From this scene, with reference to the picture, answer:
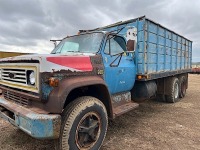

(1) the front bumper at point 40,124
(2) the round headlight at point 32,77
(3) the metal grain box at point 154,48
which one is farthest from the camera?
(3) the metal grain box at point 154,48

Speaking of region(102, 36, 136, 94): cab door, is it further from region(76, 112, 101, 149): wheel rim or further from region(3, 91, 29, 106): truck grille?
region(3, 91, 29, 106): truck grille

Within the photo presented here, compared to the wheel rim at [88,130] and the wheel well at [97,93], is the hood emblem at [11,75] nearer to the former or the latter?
the wheel well at [97,93]

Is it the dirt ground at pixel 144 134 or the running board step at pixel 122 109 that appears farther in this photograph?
the running board step at pixel 122 109

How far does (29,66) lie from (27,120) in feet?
2.53

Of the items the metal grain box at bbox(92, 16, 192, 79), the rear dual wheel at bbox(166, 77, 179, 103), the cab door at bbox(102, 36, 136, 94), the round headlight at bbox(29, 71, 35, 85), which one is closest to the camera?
the round headlight at bbox(29, 71, 35, 85)

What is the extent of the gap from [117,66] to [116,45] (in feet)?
1.82

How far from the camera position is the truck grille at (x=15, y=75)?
10.1 feet

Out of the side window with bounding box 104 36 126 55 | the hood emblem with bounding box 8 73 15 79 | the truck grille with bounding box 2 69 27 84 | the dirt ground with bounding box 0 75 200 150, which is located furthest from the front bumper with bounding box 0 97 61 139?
the side window with bounding box 104 36 126 55

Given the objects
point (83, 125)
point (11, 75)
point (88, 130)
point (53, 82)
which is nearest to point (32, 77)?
point (53, 82)

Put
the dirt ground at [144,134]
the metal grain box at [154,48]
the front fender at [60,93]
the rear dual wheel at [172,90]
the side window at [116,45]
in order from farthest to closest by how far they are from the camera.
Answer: the rear dual wheel at [172,90], the metal grain box at [154,48], the side window at [116,45], the dirt ground at [144,134], the front fender at [60,93]

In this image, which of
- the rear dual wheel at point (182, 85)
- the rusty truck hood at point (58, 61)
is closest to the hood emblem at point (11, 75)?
the rusty truck hood at point (58, 61)

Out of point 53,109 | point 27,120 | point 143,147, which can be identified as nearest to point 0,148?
point 27,120

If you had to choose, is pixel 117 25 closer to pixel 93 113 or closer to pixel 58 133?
pixel 93 113

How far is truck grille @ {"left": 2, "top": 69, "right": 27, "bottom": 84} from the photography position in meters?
3.07
